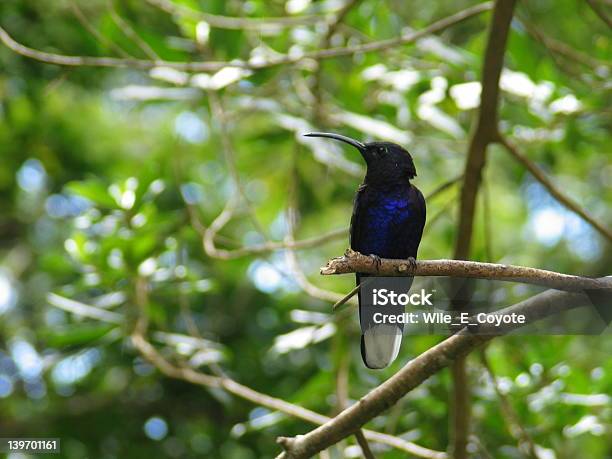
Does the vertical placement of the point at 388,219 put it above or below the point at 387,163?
below

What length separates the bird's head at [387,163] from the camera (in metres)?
2.78

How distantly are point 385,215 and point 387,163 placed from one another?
21 cm

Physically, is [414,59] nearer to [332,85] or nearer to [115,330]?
[332,85]

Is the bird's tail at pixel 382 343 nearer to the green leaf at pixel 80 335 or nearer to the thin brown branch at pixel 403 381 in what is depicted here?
→ the thin brown branch at pixel 403 381

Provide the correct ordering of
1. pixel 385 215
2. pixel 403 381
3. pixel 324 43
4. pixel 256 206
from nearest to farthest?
pixel 403 381
pixel 385 215
pixel 324 43
pixel 256 206

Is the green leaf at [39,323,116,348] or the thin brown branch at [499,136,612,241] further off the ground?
the thin brown branch at [499,136,612,241]

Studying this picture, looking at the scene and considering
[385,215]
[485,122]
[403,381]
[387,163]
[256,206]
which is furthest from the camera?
[256,206]

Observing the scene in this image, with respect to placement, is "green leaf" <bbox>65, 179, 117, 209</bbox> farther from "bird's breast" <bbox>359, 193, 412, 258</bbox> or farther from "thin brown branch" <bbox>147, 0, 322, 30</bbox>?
"bird's breast" <bbox>359, 193, 412, 258</bbox>

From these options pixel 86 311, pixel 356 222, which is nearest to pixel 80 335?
pixel 86 311

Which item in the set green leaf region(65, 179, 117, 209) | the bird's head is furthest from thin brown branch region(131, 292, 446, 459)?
the bird's head

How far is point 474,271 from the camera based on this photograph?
1939 millimetres

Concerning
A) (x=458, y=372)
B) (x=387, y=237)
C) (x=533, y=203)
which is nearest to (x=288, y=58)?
(x=387, y=237)

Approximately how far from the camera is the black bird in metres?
2.70

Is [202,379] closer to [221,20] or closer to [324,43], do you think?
[221,20]
